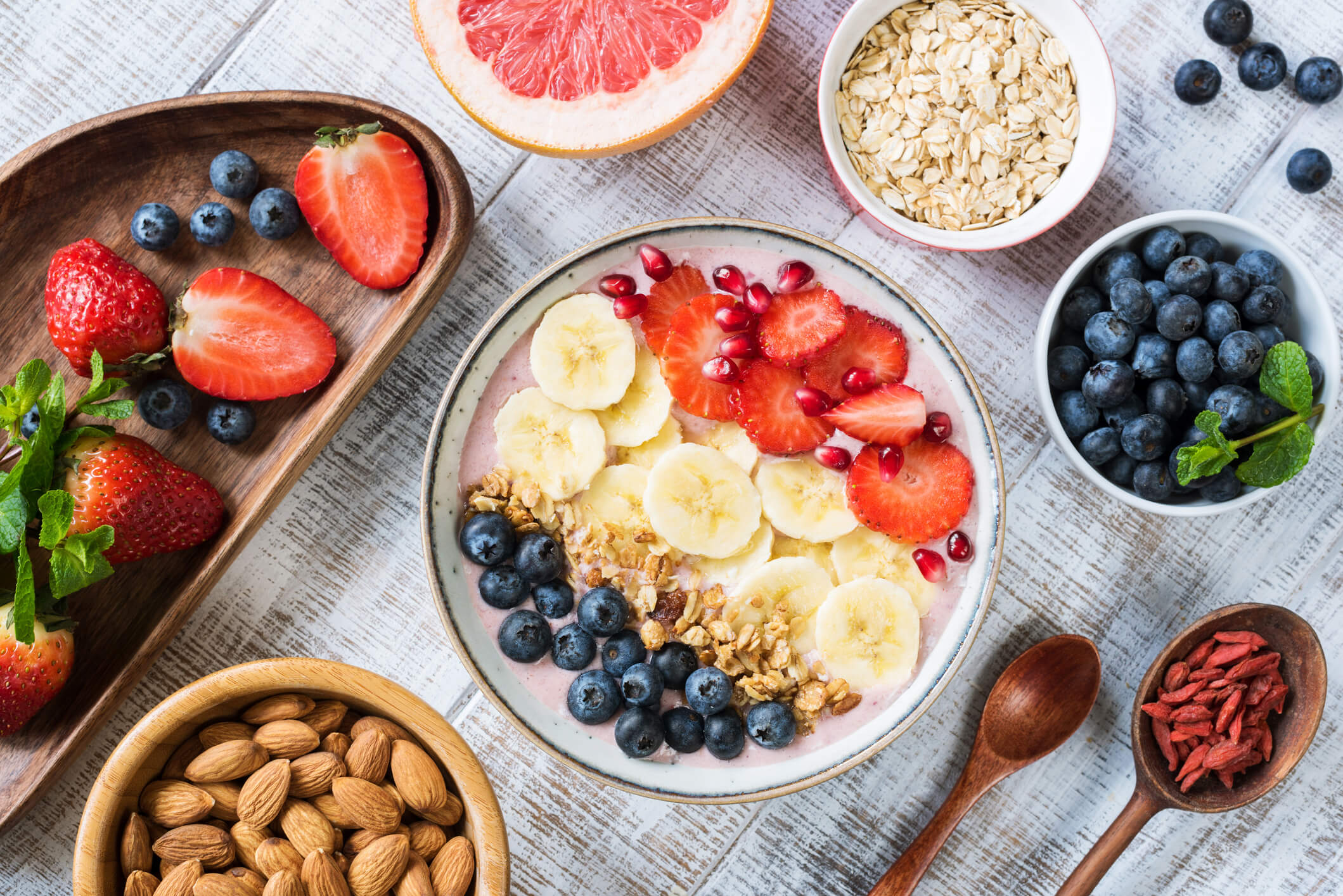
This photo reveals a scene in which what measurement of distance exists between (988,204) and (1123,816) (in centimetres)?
97

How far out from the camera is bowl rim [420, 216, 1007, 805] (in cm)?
132

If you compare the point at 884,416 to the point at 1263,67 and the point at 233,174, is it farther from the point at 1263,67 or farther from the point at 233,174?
the point at 233,174

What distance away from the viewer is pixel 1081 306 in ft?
4.49

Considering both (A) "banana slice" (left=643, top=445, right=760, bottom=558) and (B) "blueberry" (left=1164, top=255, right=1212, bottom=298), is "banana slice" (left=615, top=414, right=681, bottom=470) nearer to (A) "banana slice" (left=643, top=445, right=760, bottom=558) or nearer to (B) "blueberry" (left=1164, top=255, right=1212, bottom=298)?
(A) "banana slice" (left=643, top=445, right=760, bottom=558)

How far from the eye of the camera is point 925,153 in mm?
1384

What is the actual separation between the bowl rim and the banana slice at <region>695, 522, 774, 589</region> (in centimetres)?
31

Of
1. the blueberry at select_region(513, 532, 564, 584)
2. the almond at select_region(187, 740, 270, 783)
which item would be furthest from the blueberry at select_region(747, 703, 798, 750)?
the almond at select_region(187, 740, 270, 783)

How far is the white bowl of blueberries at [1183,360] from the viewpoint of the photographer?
4.23ft

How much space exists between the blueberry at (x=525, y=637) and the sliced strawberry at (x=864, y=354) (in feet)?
1.76

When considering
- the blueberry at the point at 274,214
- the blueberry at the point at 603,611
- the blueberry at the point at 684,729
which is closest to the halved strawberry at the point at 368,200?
the blueberry at the point at 274,214

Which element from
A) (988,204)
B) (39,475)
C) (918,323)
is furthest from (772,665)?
(39,475)

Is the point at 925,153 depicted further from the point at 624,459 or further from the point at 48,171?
the point at 48,171

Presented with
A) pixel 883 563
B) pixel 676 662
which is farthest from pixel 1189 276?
pixel 676 662

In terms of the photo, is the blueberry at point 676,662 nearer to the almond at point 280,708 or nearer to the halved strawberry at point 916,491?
the halved strawberry at point 916,491
